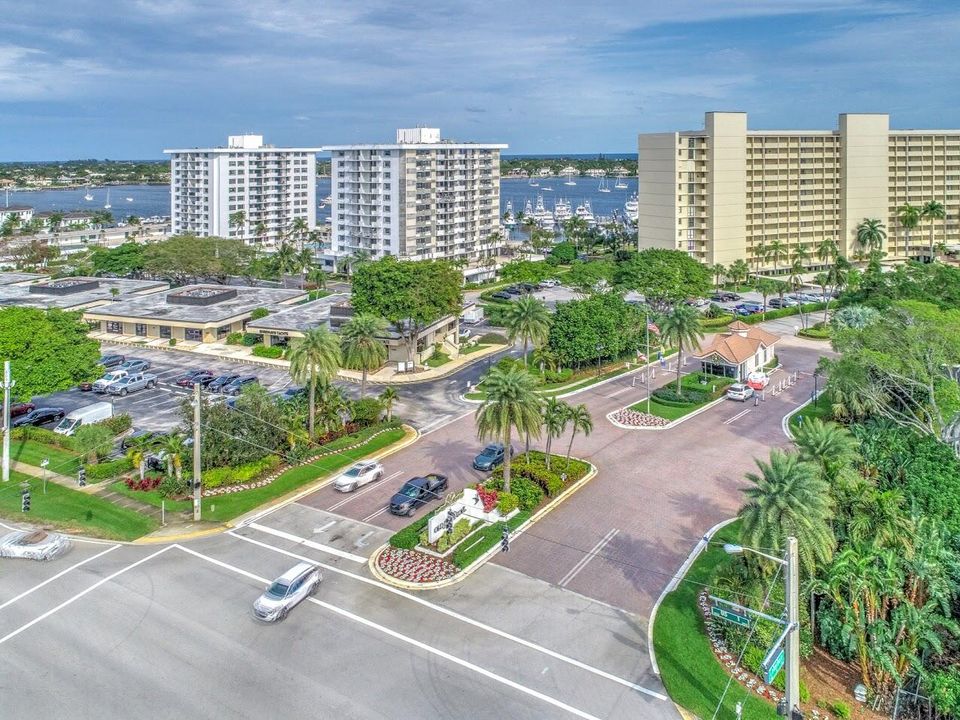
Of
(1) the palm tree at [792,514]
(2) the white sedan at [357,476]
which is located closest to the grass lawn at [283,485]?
(2) the white sedan at [357,476]

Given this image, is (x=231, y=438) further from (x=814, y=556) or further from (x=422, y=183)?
(x=422, y=183)

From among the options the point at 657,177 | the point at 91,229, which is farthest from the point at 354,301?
the point at 91,229

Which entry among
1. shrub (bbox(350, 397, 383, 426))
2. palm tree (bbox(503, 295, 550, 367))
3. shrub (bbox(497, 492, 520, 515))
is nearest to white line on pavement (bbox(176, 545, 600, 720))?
Answer: shrub (bbox(497, 492, 520, 515))

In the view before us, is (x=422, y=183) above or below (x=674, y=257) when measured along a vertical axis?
above

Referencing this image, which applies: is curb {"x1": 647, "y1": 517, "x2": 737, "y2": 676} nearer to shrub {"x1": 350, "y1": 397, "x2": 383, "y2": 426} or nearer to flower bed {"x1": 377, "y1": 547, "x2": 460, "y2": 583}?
Answer: flower bed {"x1": 377, "y1": 547, "x2": 460, "y2": 583}

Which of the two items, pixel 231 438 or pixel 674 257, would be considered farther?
pixel 674 257

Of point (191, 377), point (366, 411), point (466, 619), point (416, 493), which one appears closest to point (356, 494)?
point (416, 493)
